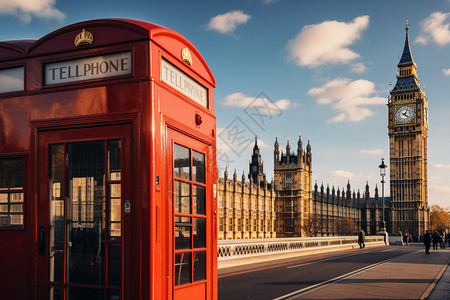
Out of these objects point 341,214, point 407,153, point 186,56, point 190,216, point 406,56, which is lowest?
point 341,214

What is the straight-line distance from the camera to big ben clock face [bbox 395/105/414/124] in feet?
360

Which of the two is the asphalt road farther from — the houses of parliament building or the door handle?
the houses of parliament building

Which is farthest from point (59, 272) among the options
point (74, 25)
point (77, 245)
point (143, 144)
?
point (74, 25)

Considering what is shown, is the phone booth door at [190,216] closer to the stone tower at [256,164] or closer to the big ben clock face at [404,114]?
the stone tower at [256,164]

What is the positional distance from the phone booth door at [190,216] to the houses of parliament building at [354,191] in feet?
240

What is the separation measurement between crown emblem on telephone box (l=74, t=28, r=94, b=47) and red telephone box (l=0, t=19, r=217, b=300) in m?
0.01

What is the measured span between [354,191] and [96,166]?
125774 millimetres

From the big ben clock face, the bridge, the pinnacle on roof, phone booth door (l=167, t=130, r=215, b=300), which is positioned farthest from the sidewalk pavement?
the pinnacle on roof

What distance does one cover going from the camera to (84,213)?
402 centimetres

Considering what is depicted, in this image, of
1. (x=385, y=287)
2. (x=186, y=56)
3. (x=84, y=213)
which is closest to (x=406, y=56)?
(x=385, y=287)

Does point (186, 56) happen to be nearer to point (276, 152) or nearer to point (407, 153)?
point (276, 152)

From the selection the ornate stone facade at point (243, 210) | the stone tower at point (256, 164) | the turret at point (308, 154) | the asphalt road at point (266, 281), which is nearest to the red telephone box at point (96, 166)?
the asphalt road at point (266, 281)

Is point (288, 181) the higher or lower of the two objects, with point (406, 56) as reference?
lower

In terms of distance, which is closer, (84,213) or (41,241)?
(84,213)
